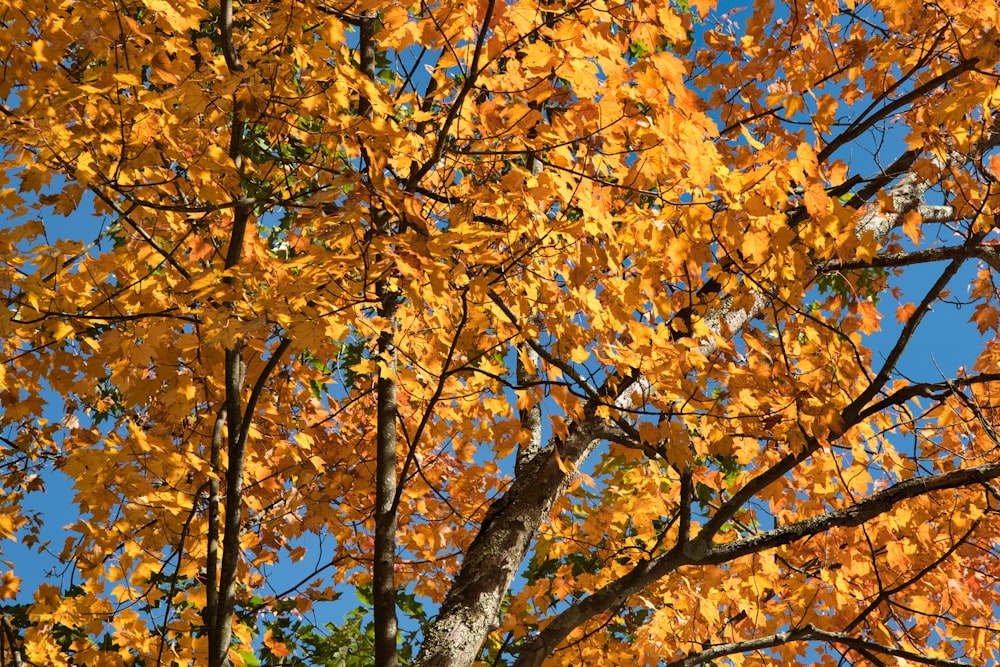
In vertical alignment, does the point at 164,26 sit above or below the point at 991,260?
above

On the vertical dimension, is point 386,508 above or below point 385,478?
below

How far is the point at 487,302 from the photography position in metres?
3.82

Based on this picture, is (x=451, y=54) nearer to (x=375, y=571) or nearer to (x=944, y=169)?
(x=375, y=571)

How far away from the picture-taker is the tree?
3.44m

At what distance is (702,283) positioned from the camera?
15.9 ft

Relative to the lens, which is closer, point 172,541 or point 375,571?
point 375,571

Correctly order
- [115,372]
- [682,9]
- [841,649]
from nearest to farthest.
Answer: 1. [115,372]
2. [841,649]
3. [682,9]

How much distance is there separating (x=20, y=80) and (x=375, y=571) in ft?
9.49

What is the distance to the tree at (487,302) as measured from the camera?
344cm

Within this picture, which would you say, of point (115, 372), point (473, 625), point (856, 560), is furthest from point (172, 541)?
point (856, 560)

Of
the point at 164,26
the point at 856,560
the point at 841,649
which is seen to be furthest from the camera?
the point at 841,649

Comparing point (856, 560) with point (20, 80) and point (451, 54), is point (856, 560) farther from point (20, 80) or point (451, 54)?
point (20, 80)

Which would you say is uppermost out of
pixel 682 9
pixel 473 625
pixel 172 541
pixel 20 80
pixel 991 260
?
pixel 682 9

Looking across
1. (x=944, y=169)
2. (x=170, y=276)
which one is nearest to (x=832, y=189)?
(x=944, y=169)
